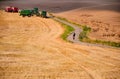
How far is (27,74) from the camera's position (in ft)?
78.0

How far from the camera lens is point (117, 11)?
7862 cm

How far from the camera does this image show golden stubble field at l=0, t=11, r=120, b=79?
24047 mm

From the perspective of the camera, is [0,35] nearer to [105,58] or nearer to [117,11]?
[105,58]

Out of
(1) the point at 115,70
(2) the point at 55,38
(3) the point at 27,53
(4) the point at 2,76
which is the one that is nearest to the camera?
(4) the point at 2,76

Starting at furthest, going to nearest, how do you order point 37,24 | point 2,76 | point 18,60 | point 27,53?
point 37,24 < point 27,53 < point 18,60 < point 2,76

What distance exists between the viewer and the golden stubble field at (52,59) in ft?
78.9

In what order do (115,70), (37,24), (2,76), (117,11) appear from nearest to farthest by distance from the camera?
(2,76), (115,70), (37,24), (117,11)

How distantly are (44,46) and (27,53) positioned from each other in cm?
415

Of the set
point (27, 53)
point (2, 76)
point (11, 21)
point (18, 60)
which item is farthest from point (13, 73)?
point (11, 21)

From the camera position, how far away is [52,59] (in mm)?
28359

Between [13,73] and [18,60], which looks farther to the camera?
[18,60]

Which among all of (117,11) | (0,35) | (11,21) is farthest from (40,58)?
(117,11)

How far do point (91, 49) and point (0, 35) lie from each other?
627 inches

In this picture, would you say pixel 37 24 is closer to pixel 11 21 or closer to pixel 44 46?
pixel 11 21
